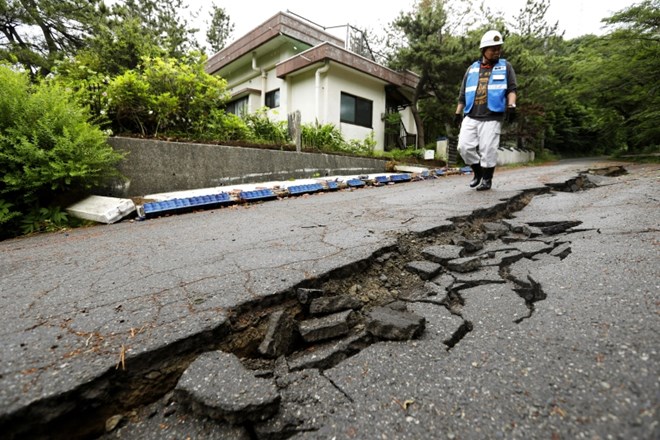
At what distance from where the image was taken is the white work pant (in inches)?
166

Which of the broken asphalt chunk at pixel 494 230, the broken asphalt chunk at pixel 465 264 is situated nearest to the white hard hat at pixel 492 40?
the broken asphalt chunk at pixel 494 230

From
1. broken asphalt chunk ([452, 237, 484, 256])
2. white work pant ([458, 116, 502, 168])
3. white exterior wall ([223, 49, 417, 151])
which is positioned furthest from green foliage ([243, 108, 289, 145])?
broken asphalt chunk ([452, 237, 484, 256])

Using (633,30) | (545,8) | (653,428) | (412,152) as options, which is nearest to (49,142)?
(653,428)

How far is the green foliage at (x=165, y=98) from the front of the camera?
579 cm

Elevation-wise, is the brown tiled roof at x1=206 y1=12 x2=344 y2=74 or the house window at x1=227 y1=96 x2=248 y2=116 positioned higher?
the brown tiled roof at x1=206 y1=12 x2=344 y2=74

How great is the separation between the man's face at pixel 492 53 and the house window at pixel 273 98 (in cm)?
1022

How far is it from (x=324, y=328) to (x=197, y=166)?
518 cm

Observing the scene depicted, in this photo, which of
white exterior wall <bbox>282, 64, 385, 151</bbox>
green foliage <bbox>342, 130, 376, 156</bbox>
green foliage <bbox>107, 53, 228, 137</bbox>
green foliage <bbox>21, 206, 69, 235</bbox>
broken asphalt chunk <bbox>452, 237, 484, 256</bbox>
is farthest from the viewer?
white exterior wall <bbox>282, 64, 385, 151</bbox>

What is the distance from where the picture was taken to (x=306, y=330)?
1324 mm

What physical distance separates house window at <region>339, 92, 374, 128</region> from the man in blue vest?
8.25 m

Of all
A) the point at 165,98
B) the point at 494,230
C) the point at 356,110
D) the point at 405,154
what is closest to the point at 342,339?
the point at 494,230

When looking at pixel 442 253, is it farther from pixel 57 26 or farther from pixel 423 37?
pixel 57 26

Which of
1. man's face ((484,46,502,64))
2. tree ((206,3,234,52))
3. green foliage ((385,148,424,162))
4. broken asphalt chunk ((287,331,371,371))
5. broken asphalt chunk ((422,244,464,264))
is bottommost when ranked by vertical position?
broken asphalt chunk ((287,331,371,371))

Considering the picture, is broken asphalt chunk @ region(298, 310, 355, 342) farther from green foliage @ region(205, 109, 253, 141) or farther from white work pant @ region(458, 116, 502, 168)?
green foliage @ region(205, 109, 253, 141)
